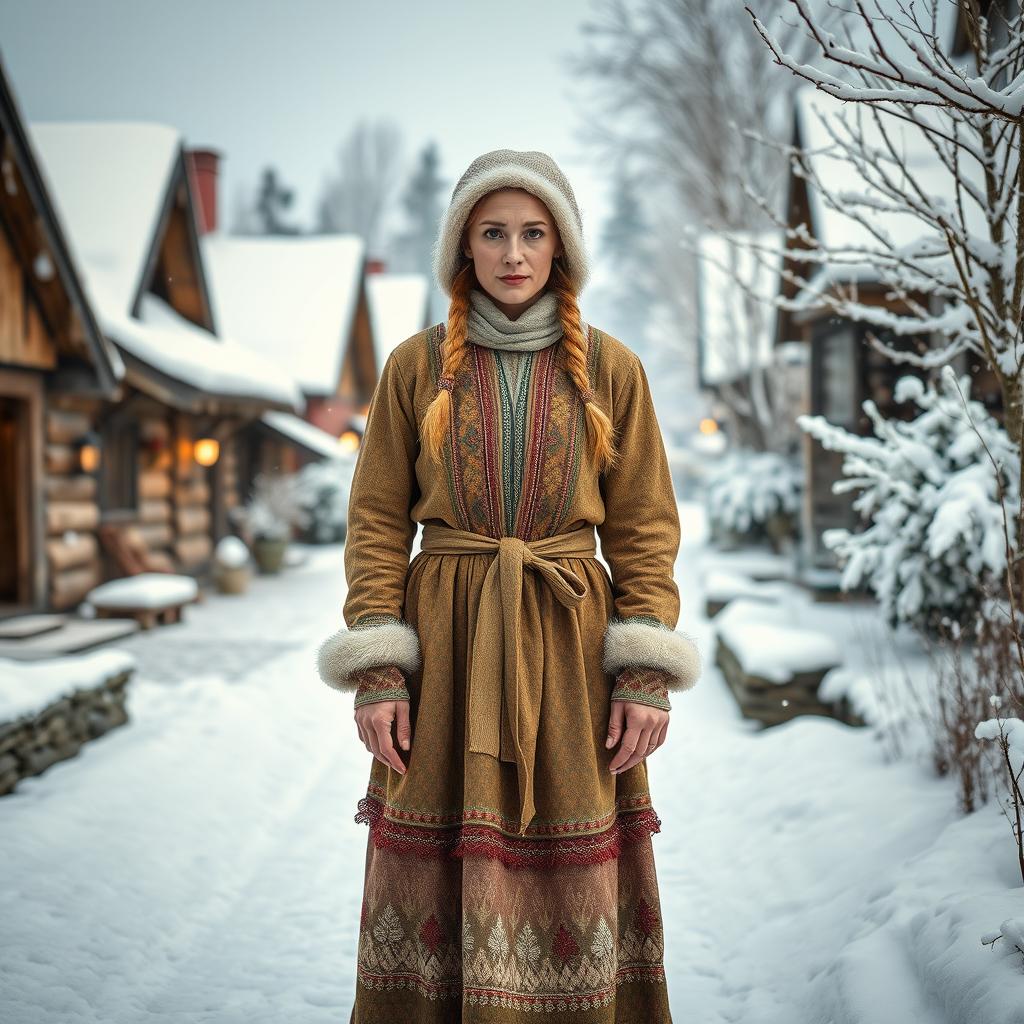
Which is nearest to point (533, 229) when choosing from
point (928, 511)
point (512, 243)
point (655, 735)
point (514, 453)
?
point (512, 243)

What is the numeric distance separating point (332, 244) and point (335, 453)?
4.45 m

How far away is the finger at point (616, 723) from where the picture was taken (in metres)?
2.10

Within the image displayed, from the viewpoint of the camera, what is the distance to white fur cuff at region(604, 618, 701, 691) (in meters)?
2.09

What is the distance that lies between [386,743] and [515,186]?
1.21 meters

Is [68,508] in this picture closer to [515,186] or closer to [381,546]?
[381,546]

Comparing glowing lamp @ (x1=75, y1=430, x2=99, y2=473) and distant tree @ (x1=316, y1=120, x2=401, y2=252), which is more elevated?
distant tree @ (x1=316, y1=120, x2=401, y2=252)

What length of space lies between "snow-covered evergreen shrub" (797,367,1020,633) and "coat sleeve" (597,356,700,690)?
3084 mm

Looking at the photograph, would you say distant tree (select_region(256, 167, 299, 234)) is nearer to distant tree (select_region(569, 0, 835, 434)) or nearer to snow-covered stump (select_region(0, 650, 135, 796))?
distant tree (select_region(569, 0, 835, 434))

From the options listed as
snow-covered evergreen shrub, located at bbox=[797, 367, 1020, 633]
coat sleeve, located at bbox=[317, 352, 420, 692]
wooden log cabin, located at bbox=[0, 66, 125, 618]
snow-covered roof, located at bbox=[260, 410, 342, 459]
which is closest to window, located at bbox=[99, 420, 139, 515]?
wooden log cabin, located at bbox=[0, 66, 125, 618]

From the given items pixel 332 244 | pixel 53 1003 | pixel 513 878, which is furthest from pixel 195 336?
pixel 513 878

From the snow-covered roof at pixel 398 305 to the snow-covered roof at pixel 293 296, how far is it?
3213 millimetres

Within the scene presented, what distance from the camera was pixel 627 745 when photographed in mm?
2094

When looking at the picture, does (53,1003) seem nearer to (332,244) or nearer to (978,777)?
(978,777)

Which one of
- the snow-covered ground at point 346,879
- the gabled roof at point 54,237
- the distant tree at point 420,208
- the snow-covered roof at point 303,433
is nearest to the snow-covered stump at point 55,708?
the snow-covered ground at point 346,879
